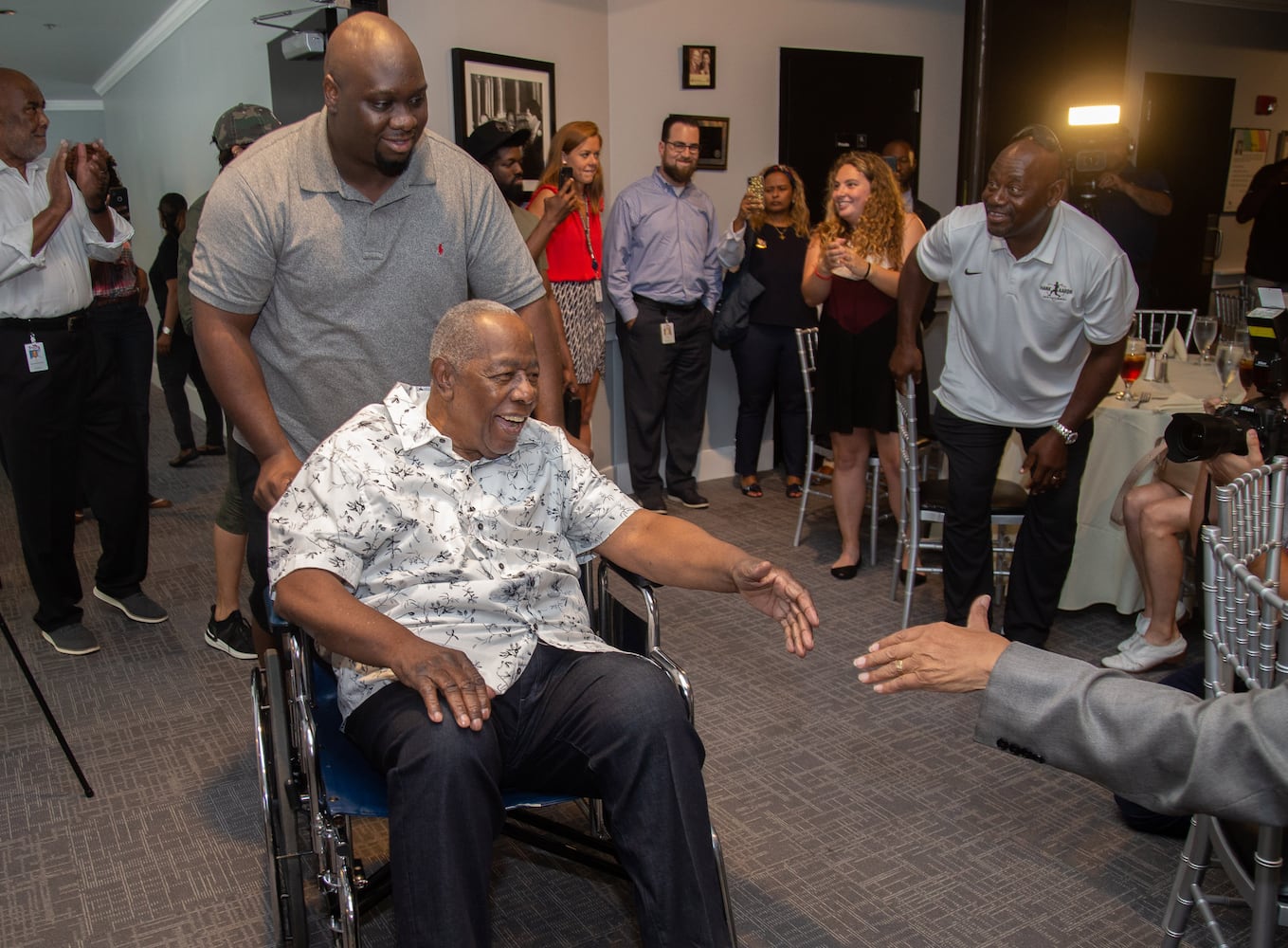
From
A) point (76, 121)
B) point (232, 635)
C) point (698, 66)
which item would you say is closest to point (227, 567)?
point (232, 635)

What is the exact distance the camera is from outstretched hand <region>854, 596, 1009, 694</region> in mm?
1323

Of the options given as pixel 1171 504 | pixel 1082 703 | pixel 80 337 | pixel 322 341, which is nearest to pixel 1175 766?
pixel 1082 703

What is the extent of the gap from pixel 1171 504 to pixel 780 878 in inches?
67.9

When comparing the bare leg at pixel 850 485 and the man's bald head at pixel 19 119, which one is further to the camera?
the bare leg at pixel 850 485

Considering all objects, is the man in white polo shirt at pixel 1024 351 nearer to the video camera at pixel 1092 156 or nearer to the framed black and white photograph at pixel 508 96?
the framed black and white photograph at pixel 508 96

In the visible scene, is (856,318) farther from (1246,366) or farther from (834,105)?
(834,105)

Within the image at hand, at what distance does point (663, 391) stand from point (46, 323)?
2625mm

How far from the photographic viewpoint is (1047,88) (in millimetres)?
6254

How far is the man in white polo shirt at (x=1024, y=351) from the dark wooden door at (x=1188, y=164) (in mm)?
5476

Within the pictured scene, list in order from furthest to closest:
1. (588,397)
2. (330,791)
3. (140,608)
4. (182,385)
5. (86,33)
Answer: (86,33) < (182,385) < (588,397) < (140,608) < (330,791)

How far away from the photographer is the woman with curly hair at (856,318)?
387 cm

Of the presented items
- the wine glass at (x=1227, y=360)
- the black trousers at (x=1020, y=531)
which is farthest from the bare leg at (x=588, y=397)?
the wine glass at (x=1227, y=360)

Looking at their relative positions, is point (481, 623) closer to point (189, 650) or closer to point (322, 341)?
point (322, 341)

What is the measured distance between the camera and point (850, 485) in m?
4.16
